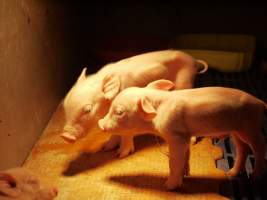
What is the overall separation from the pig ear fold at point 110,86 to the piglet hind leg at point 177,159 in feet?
1.33

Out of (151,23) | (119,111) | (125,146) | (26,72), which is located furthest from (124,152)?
(151,23)

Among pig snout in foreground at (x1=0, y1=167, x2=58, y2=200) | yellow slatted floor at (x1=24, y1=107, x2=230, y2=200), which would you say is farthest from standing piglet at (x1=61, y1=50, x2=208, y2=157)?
pig snout in foreground at (x1=0, y1=167, x2=58, y2=200)

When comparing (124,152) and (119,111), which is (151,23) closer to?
(124,152)

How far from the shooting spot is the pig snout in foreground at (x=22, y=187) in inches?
49.9

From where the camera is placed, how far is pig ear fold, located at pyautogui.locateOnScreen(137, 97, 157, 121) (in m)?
1.57

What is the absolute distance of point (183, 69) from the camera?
2.02 m

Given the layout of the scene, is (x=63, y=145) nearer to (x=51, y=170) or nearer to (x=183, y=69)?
(x=51, y=170)

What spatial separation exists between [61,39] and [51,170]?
115 cm

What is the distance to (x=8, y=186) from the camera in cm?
130

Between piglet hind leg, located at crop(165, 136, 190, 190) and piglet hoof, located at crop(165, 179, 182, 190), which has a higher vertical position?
piglet hind leg, located at crop(165, 136, 190, 190)

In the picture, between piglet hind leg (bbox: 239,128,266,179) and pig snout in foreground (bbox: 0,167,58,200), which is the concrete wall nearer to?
pig snout in foreground (bbox: 0,167,58,200)

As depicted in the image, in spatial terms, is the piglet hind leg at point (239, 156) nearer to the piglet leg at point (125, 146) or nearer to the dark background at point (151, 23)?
the piglet leg at point (125, 146)

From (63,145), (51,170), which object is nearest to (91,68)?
(63,145)

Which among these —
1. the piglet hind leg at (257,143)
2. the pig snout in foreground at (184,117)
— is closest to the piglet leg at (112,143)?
the pig snout in foreground at (184,117)
